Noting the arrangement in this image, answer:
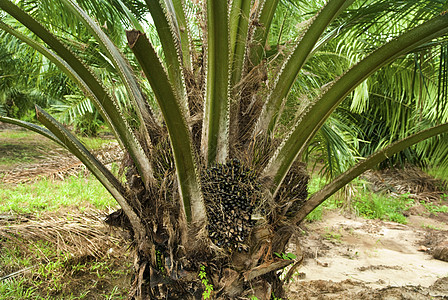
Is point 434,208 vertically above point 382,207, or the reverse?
point 382,207

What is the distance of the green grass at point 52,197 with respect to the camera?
3.49m

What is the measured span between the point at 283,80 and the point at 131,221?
120cm

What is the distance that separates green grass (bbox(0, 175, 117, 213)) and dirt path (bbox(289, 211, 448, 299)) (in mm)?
2504

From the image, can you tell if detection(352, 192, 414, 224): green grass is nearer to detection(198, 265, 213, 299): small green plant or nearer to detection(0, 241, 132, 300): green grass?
detection(0, 241, 132, 300): green grass

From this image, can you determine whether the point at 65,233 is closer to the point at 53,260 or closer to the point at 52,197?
the point at 53,260

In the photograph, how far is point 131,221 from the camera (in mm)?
1822

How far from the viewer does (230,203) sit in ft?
5.55

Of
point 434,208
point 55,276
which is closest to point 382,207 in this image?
point 434,208

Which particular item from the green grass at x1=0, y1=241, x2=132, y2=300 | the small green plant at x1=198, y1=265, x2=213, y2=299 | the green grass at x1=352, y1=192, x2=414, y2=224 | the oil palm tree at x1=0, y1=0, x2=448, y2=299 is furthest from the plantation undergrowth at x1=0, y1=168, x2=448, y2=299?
the green grass at x1=352, y1=192, x2=414, y2=224

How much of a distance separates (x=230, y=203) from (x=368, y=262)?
288cm

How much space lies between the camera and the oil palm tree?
1.56m

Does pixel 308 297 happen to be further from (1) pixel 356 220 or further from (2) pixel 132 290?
(1) pixel 356 220

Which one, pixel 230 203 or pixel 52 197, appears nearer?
pixel 230 203

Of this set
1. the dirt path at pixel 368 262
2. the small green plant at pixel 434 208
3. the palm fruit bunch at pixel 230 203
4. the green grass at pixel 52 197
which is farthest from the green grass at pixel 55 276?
the small green plant at pixel 434 208
